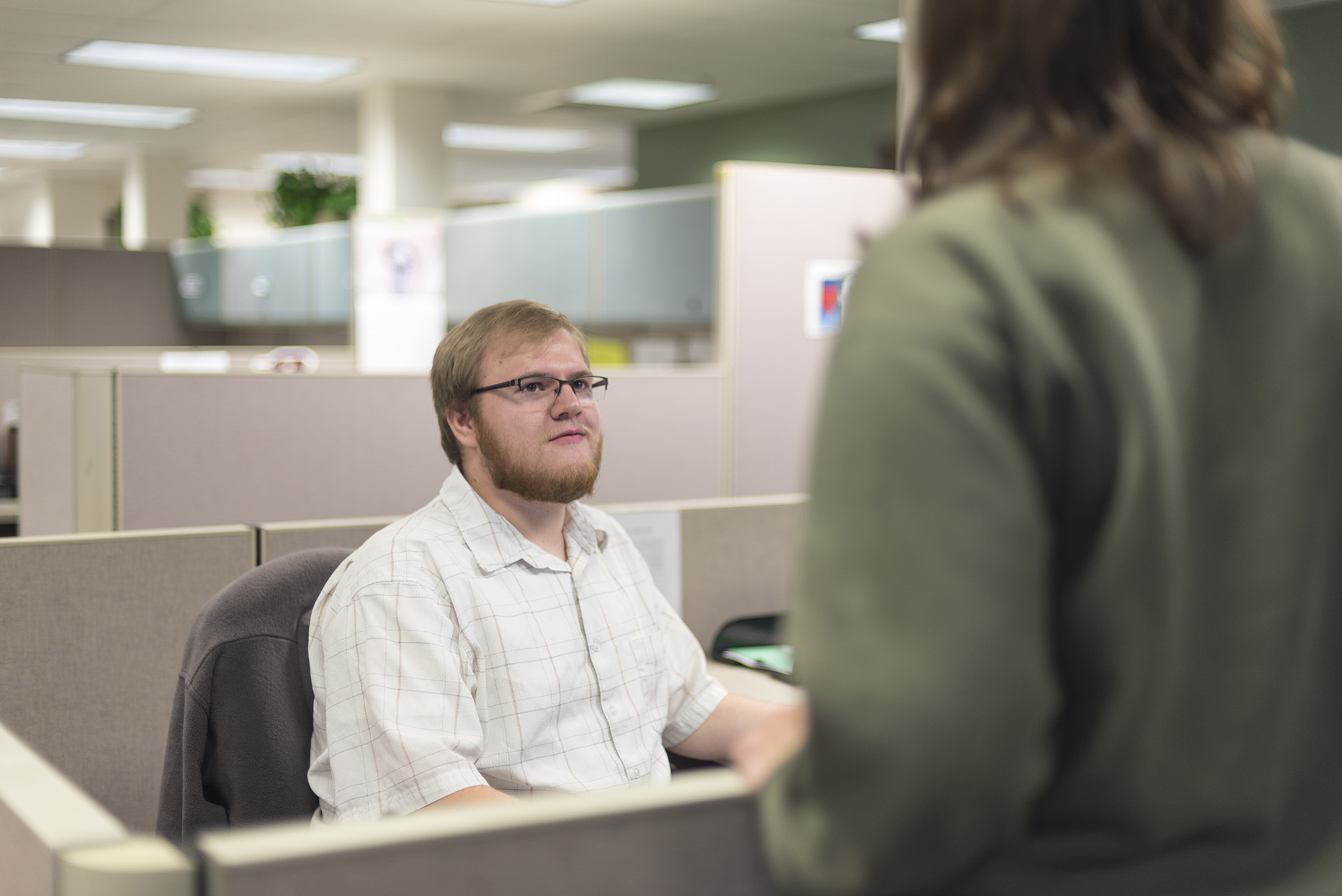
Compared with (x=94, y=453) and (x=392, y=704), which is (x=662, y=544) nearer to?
(x=392, y=704)

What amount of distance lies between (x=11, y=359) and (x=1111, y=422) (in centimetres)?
487

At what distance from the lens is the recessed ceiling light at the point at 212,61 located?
22.1 feet

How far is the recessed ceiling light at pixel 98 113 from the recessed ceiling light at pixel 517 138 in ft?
6.29

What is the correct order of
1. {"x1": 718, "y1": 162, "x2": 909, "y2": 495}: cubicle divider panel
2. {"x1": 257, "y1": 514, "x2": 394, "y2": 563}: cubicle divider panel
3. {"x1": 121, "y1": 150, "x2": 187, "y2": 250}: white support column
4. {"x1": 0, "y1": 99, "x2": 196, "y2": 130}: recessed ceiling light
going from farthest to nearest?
{"x1": 121, "y1": 150, "x2": 187, "y2": 250}: white support column < {"x1": 0, "y1": 99, "x2": 196, "y2": 130}: recessed ceiling light < {"x1": 718, "y1": 162, "x2": 909, "y2": 495}: cubicle divider panel < {"x1": 257, "y1": 514, "x2": 394, "y2": 563}: cubicle divider panel

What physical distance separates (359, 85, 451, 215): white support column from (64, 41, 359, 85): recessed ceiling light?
38 cm

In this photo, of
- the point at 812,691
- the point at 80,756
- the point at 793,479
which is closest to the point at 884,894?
the point at 812,691

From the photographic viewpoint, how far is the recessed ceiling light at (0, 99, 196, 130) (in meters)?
8.48

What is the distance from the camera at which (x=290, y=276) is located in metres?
7.03

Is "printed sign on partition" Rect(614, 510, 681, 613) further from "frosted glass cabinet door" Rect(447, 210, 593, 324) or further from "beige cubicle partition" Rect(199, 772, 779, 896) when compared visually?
"frosted glass cabinet door" Rect(447, 210, 593, 324)

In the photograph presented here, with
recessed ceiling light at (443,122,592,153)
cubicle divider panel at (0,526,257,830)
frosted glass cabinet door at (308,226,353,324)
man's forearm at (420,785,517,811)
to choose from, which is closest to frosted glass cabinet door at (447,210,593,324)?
frosted glass cabinet door at (308,226,353,324)

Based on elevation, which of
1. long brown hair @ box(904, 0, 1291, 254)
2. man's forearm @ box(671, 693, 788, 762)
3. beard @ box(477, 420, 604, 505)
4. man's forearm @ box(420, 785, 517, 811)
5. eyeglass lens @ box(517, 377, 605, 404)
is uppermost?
long brown hair @ box(904, 0, 1291, 254)

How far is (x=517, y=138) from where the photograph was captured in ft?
32.4

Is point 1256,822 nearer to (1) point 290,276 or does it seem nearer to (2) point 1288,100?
(2) point 1288,100

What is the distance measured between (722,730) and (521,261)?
375 cm
